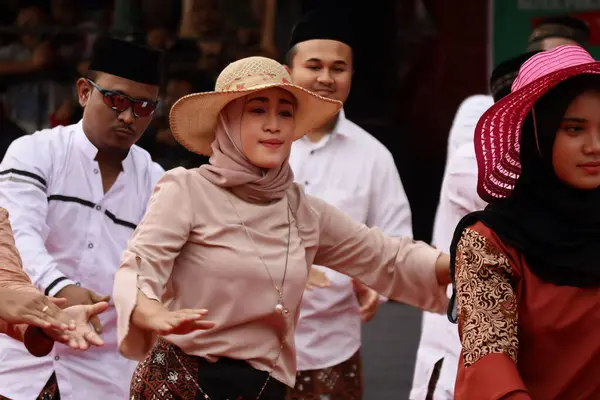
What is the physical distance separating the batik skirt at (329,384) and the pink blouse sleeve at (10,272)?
1916 millimetres

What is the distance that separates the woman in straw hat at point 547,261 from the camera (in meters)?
3.93

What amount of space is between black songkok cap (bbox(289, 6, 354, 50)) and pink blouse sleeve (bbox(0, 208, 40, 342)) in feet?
7.69

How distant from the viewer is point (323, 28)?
686cm

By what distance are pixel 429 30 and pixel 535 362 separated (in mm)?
7258

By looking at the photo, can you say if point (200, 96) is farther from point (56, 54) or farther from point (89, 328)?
point (56, 54)

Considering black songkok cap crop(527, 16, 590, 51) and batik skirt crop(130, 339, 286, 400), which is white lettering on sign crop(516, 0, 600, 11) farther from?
batik skirt crop(130, 339, 286, 400)

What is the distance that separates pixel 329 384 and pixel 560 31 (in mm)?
2192

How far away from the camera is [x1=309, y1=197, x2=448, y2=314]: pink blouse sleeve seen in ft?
16.5

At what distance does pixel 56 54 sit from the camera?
10148 millimetres

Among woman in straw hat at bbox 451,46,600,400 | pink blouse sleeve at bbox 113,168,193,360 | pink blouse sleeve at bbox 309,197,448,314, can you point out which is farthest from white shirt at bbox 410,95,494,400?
woman in straw hat at bbox 451,46,600,400

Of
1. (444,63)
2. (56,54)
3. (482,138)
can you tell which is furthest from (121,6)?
(482,138)

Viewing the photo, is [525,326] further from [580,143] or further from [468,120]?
[468,120]

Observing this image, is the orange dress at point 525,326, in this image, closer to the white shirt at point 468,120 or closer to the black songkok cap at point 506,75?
the black songkok cap at point 506,75

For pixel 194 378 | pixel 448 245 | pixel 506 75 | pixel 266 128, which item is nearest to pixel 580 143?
pixel 266 128
